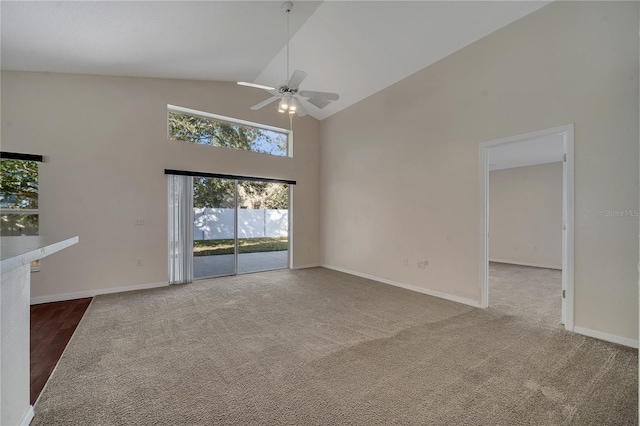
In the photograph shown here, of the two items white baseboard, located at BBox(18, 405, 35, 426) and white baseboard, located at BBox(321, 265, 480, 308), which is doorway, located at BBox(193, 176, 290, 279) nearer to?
white baseboard, located at BBox(321, 265, 480, 308)

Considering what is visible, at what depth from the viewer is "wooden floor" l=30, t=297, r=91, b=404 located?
2221mm

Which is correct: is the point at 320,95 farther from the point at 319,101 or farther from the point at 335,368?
the point at 335,368

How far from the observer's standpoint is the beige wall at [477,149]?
2.72 meters

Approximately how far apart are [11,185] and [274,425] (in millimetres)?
4990

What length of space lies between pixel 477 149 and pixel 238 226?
4.54 m

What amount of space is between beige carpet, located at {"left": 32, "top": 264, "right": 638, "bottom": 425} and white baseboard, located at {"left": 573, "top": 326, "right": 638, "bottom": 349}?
0.13m

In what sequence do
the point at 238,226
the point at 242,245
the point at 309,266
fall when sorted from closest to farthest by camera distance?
1. the point at 238,226
2. the point at 242,245
3. the point at 309,266

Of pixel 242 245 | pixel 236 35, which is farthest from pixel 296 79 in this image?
pixel 242 245

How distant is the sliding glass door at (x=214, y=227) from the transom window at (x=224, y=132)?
0.80 m

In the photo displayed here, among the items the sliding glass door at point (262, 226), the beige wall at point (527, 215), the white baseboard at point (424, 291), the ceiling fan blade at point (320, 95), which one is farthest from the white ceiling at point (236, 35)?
the beige wall at point (527, 215)

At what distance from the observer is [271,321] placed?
10.7 ft

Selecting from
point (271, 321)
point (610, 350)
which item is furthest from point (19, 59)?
point (610, 350)

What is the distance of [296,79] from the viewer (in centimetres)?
318

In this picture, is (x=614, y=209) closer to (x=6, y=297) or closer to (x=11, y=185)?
(x=6, y=297)
